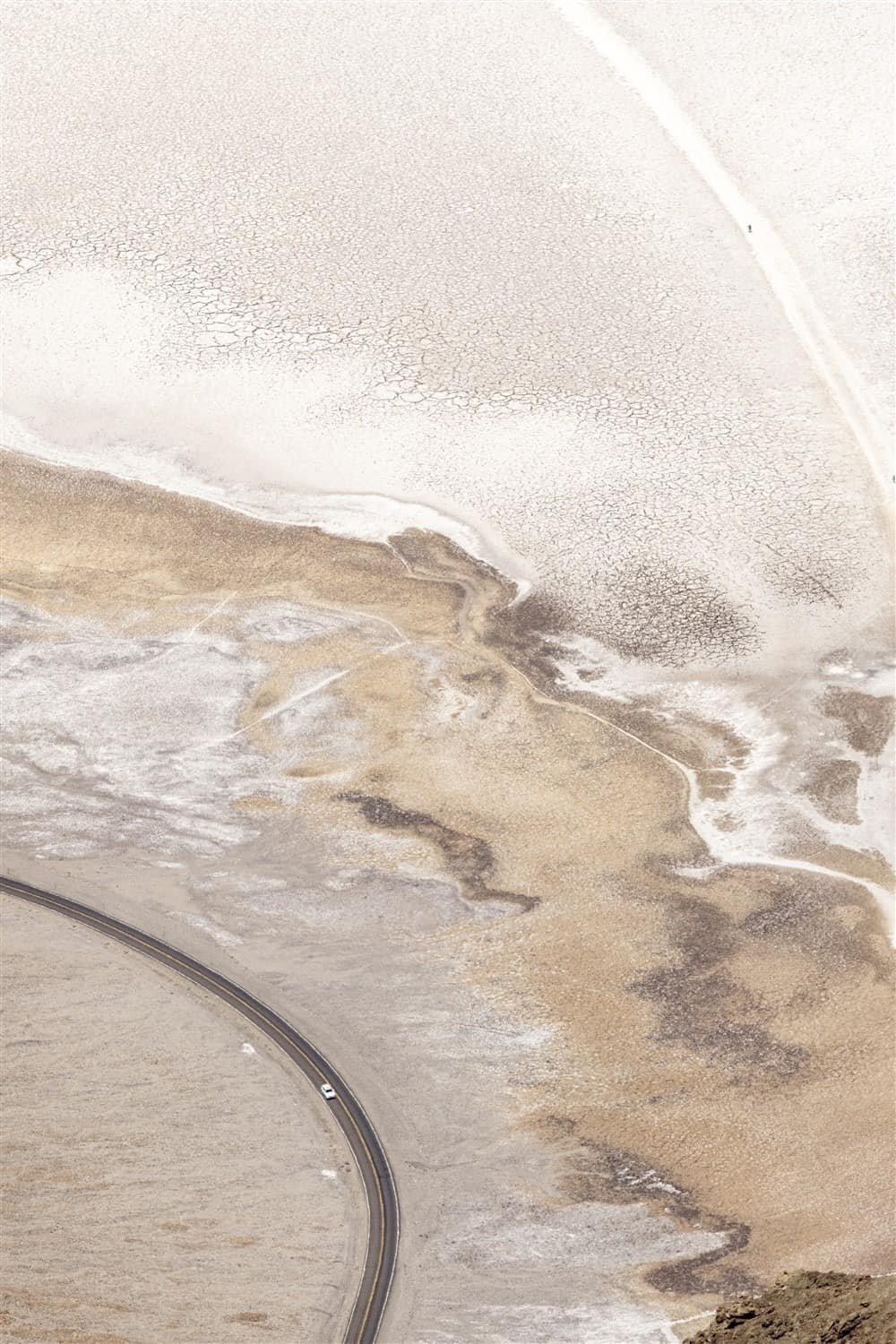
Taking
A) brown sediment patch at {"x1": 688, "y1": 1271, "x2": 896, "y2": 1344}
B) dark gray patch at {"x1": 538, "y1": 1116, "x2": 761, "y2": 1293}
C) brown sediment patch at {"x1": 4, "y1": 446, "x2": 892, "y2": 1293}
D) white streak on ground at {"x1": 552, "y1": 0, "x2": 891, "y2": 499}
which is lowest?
brown sediment patch at {"x1": 688, "y1": 1271, "x2": 896, "y2": 1344}

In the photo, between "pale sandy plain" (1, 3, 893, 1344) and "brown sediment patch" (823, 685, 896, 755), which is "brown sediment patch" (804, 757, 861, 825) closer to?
"pale sandy plain" (1, 3, 893, 1344)

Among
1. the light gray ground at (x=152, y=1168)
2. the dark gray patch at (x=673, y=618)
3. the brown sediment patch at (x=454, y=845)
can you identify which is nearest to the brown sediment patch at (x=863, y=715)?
the dark gray patch at (x=673, y=618)

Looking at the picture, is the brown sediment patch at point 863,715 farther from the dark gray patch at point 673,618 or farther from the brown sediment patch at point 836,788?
the dark gray patch at point 673,618

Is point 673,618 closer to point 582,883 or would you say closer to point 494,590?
point 494,590

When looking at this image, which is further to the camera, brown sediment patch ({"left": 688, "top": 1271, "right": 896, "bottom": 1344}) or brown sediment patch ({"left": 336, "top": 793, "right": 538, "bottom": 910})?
brown sediment patch ({"left": 336, "top": 793, "right": 538, "bottom": 910})

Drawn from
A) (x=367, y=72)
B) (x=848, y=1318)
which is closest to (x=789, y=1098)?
(x=848, y=1318)

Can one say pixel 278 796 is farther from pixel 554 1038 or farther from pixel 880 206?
pixel 880 206

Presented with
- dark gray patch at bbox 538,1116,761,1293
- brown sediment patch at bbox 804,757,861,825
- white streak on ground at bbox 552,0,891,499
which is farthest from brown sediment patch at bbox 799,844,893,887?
white streak on ground at bbox 552,0,891,499

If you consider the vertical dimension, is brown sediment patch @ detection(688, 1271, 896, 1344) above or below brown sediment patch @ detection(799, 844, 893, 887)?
below
